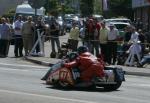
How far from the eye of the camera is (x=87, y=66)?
1628 cm

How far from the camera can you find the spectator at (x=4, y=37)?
29797 mm

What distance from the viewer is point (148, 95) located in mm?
15594

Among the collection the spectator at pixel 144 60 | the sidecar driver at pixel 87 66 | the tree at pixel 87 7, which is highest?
the sidecar driver at pixel 87 66

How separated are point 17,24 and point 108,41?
6.12 m

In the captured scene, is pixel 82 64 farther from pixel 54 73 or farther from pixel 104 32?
pixel 104 32

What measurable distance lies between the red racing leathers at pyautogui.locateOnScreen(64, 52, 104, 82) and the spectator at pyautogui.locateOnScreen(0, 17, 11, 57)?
1387 centimetres

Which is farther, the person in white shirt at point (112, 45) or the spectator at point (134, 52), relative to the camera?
the person in white shirt at point (112, 45)

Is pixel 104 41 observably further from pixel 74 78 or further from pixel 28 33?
pixel 74 78

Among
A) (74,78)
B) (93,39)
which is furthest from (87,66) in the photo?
(93,39)

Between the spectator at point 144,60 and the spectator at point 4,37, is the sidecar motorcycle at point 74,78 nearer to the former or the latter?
the spectator at point 144,60

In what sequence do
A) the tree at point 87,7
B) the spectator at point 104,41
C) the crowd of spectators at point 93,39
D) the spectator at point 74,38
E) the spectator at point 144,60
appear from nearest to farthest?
the spectator at point 144,60, the crowd of spectators at point 93,39, the spectator at point 104,41, the spectator at point 74,38, the tree at point 87,7

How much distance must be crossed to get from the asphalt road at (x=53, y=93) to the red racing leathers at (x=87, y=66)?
0.44m

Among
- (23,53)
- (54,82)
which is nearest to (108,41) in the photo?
(23,53)

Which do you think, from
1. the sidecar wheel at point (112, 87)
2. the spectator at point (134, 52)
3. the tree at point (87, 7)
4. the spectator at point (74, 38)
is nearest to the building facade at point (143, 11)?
the tree at point (87, 7)
